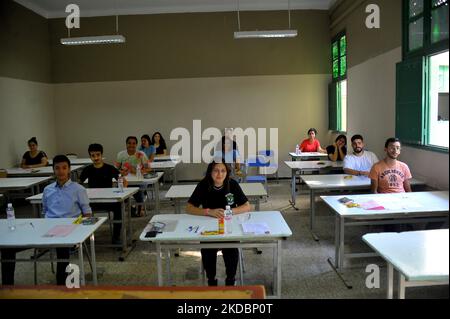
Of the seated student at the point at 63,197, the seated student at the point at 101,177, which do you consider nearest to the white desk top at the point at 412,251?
the seated student at the point at 63,197

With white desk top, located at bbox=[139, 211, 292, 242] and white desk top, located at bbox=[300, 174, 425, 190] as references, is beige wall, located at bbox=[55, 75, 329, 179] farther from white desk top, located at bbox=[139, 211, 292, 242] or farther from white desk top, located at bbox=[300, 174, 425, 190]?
white desk top, located at bbox=[139, 211, 292, 242]

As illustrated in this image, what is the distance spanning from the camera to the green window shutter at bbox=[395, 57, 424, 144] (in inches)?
175

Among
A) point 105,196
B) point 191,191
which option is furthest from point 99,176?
point 191,191

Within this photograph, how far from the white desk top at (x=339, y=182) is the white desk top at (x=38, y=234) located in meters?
2.57

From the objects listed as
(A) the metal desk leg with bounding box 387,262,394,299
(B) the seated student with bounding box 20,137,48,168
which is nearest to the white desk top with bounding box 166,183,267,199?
(A) the metal desk leg with bounding box 387,262,394,299

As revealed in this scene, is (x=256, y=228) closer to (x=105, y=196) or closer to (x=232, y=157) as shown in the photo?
(x=105, y=196)

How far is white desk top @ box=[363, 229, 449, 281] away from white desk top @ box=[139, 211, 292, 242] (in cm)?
69

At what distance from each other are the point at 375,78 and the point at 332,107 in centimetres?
262

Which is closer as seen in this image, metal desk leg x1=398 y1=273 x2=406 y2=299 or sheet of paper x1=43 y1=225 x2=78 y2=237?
metal desk leg x1=398 y1=273 x2=406 y2=299

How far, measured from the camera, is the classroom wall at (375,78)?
4762mm

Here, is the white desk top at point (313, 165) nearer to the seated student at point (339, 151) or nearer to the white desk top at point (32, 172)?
the seated student at point (339, 151)

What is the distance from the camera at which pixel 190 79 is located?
8.95m
